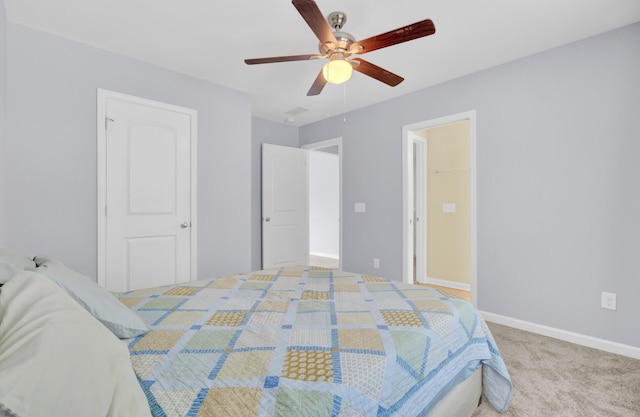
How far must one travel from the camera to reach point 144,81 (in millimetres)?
3000

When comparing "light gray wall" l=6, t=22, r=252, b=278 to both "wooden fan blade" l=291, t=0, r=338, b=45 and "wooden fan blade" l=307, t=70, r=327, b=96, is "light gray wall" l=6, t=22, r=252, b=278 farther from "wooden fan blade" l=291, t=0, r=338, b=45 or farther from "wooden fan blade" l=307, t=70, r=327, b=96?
"wooden fan blade" l=291, t=0, r=338, b=45

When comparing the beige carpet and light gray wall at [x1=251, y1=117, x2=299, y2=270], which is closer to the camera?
the beige carpet

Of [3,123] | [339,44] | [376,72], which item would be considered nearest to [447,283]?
[376,72]

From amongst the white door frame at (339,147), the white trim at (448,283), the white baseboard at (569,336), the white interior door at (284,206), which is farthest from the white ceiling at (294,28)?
the white trim at (448,283)

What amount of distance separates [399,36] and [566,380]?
2394mm

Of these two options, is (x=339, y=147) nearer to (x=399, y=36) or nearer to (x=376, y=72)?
(x=376, y=72)

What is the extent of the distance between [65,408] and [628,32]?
3.77 meters

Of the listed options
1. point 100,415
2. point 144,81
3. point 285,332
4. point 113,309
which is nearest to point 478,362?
point 285,332

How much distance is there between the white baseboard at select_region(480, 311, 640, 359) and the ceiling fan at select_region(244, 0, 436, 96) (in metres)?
2.43

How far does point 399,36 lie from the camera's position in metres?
1.82

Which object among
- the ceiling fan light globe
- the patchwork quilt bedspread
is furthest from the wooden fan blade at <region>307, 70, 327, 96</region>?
the patchwork quilt bedspread

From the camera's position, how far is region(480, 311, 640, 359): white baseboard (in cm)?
236

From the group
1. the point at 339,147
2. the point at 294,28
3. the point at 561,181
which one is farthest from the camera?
the point at 339,147

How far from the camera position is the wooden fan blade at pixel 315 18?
154 cm
